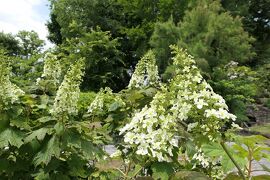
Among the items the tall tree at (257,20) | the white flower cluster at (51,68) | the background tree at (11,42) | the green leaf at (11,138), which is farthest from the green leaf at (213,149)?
the background tree at (11,42)

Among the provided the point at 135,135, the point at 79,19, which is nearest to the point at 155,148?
the point at 135,135

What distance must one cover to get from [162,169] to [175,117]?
198 millimetres

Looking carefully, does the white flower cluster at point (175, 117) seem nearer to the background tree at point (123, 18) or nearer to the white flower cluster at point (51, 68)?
the white flower cluster at point (51, 68)

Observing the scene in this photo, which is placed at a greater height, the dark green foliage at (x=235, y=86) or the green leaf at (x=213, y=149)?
the dark green foliage at (x=235, y=86)

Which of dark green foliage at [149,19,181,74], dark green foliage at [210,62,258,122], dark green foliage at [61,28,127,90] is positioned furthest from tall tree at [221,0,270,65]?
dark green foliage at [61,28,127,90]

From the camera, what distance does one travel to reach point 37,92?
2.62m

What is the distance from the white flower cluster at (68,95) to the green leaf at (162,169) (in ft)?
2.11

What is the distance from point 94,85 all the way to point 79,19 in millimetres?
4537

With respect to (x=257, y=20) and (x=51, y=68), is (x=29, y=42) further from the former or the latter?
(x=51, y=68)

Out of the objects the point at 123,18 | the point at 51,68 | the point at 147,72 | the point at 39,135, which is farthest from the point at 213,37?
the point at 39,135

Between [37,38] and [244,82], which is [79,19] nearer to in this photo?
[37,38]

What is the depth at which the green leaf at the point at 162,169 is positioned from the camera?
4.89ft

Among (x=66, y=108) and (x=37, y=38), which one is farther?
(x=37, y=38)

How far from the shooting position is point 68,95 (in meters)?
2.01
